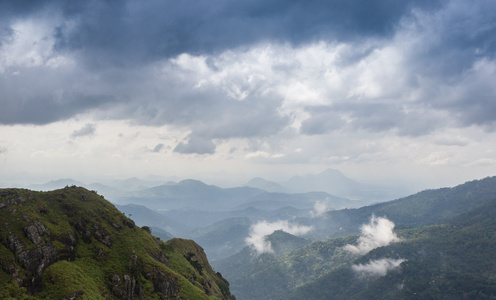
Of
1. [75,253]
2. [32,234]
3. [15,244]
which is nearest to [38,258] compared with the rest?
[15,244]

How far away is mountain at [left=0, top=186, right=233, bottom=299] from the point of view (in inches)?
2556

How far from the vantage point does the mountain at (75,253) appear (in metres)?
64.9

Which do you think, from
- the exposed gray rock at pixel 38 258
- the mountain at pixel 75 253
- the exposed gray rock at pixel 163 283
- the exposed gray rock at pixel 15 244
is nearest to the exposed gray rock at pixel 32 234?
the mountain at pixel 75 253

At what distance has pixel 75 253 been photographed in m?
79.7

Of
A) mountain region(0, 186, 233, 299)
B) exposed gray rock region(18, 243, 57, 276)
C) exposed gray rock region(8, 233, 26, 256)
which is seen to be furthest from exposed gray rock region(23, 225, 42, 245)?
exposed gray rock region(8, 233, 26, 256)

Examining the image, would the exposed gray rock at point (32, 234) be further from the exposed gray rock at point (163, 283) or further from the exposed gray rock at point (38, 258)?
the exposed gray rock at point (163, 283)

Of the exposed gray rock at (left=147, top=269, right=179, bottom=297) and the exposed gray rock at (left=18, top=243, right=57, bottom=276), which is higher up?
the exposed gray rock at (left=18, top=243, right=57, bottom=276)

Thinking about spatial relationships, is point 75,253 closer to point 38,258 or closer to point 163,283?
point 38,258

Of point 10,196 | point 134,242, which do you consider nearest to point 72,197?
point 10,196

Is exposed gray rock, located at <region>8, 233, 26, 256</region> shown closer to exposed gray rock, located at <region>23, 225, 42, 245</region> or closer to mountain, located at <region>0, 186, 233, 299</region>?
mountain, located at <region>0, 186, 233, 299</region>

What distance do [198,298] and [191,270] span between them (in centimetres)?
3097

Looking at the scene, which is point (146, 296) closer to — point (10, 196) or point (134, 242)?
point (134, 242)

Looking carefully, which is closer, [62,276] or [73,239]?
[62,276]

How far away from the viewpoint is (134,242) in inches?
3804
